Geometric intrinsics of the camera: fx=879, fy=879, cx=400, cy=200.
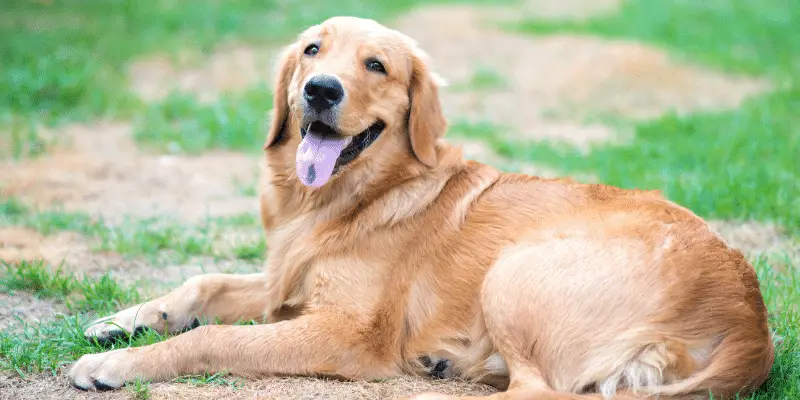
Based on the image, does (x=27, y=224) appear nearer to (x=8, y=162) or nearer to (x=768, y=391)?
(x=8, y=162)

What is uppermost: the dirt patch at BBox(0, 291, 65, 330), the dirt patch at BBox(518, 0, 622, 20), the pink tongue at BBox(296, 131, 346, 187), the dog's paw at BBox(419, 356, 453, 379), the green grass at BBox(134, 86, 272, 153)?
the pink tongue at BBox(296, 131, 346, 187)

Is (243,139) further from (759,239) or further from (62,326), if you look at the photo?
(759,239)

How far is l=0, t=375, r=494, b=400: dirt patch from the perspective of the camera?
3783 mm

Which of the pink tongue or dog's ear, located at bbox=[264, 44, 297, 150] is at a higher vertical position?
dog's ear, located at bbox=[264, 44, 297, 150]

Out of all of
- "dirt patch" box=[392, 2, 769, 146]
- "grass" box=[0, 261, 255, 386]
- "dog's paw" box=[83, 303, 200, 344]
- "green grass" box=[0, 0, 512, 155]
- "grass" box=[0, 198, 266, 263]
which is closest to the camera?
"grass" box=[0, 261, 255, 386]

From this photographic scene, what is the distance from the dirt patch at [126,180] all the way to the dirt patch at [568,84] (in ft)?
10.9

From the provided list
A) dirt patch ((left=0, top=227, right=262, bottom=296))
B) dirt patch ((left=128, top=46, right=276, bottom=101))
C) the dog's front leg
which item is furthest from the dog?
dirt patch ((left=128, top=46, right=276, bottom=101))

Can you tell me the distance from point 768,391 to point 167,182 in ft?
17.3

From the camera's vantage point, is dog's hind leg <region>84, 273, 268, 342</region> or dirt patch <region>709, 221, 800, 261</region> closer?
dog's hind leg <region>84, 273, 268, 342</region>

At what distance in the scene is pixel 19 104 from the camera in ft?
30.3

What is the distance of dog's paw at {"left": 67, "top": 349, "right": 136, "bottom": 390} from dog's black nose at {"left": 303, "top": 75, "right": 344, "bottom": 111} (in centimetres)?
145

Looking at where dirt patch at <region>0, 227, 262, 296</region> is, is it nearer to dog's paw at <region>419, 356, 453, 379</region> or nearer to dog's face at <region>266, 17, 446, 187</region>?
dog's face at <region>266, 17, 446, 187</region>

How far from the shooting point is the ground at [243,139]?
4938mm

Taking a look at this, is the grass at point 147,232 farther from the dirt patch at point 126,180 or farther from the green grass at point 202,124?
the green grass at point 202,124
